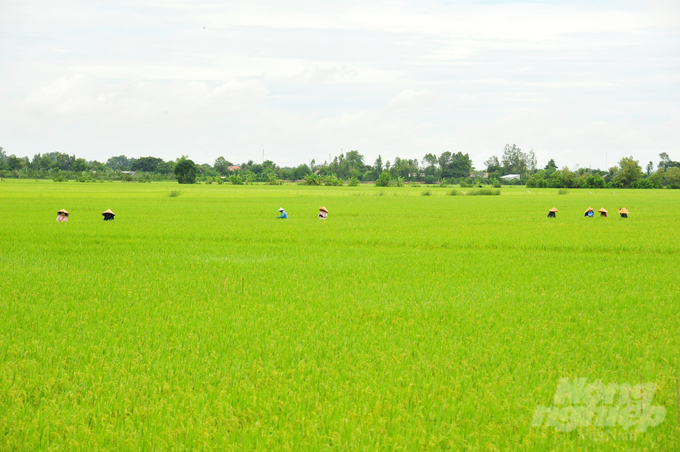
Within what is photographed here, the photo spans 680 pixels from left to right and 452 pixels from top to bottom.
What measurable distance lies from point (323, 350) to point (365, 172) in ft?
534

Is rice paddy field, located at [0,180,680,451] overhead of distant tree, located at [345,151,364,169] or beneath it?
beneath

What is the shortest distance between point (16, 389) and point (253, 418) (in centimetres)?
202

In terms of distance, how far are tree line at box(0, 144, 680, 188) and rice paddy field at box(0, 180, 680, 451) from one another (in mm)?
104629

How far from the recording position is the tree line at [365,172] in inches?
4377

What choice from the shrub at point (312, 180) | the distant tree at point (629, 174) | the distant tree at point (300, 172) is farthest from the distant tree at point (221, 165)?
the distant tree at point (629, 174)

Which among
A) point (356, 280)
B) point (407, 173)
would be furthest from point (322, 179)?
point (356, 280)

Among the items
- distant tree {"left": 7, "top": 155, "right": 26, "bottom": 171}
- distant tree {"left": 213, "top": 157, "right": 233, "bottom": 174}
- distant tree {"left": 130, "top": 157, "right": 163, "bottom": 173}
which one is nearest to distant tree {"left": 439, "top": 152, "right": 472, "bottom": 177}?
distant tree {"left": 213, "top": 157, "right": 233, "bottom": 174}

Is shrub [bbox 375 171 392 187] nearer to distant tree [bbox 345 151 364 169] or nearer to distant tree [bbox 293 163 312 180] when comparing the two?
distant tree [bbox 293 163 312 180]

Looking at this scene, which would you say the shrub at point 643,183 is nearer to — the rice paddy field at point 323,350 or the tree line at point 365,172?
the tree line at point 365,172

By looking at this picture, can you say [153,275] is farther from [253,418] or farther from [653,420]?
[653,420]

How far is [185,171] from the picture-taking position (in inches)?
4390

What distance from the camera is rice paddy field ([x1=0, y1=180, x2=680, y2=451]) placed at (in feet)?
12.8

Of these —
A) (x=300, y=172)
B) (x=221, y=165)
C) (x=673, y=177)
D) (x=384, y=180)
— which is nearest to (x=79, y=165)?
(x=221, y=165)

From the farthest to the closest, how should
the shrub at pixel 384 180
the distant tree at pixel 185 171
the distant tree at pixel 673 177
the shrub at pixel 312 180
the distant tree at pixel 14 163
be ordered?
the distant tree at pixel 14 163 → the shrub at pixel 384 180 → the shrub at pixel 312 180 → the distant tree at pixel 673 177 → the distant tree at pixel 185 171
